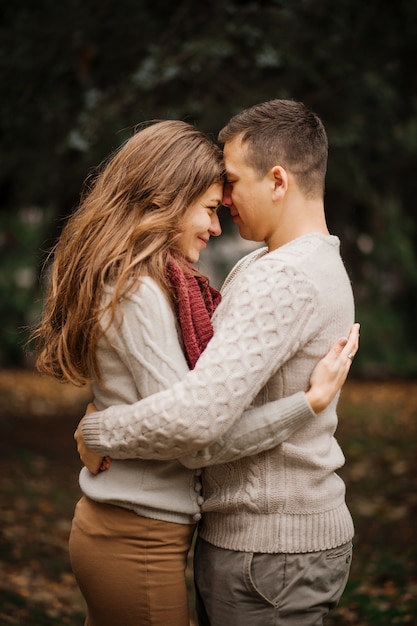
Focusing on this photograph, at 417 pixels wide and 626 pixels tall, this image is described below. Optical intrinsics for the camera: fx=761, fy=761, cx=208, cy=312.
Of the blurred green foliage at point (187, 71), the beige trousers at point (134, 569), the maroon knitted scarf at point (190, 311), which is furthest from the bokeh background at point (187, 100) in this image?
the maroon knitted scarf at point (190, 311)

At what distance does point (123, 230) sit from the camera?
2344 millimetres

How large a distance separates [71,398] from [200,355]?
10685mm

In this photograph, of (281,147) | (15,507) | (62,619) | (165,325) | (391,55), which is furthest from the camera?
(15,507)

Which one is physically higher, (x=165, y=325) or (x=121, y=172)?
(x=121, y=172)

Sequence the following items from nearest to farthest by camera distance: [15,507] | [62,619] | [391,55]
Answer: [62,619], [391,55], [15,507]

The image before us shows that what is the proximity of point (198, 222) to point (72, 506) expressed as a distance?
4.84 metres

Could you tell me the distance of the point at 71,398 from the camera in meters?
12.6

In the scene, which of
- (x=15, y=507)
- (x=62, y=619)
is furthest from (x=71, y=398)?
(x=62, y=619)

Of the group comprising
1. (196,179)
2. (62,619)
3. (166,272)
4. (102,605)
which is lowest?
(62,619)

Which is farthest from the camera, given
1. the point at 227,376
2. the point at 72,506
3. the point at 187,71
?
the point at 72,506

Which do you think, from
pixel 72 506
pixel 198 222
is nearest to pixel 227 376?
pixel 198 222

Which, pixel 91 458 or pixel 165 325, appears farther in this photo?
pixel 91 458

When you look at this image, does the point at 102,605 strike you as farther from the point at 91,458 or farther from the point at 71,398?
the point at 71,398

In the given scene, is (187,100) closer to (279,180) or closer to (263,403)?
(279,180)
